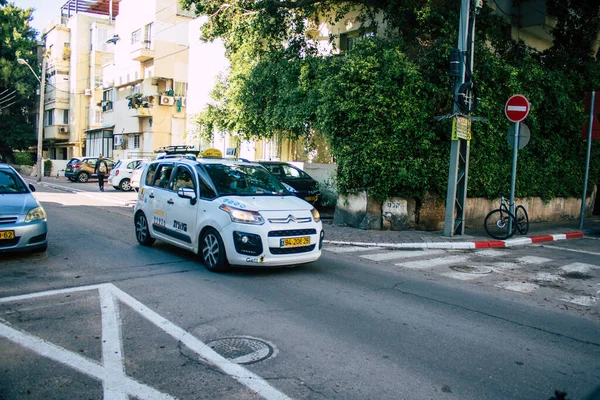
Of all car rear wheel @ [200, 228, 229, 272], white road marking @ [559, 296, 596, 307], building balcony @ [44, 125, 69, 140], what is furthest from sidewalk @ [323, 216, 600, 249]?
building balcony @ [44, 125, 69, 140]

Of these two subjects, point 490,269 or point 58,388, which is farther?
point 490,269

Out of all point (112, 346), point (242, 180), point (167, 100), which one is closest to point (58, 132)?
point (167, 100)

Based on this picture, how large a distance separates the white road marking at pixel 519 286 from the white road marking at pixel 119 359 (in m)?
5.08

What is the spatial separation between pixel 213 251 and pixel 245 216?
2.71 ft

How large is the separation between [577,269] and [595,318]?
11.9 feet

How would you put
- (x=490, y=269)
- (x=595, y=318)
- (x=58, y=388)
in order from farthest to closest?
(x=490, y=269) < (x=595, y=318) < (x=58, y=388)

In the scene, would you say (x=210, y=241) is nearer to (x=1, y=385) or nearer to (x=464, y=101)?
(x=1, y=385)

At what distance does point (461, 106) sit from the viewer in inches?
479

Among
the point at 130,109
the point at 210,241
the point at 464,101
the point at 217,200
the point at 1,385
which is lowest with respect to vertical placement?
the point at 1,385

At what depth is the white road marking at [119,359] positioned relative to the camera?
380cm

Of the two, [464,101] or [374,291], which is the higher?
[464,101]

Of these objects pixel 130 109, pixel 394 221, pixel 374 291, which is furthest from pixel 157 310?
pixel 130 109

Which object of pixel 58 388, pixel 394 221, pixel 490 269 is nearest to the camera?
pixel 58 388

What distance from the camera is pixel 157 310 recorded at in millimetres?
5746
